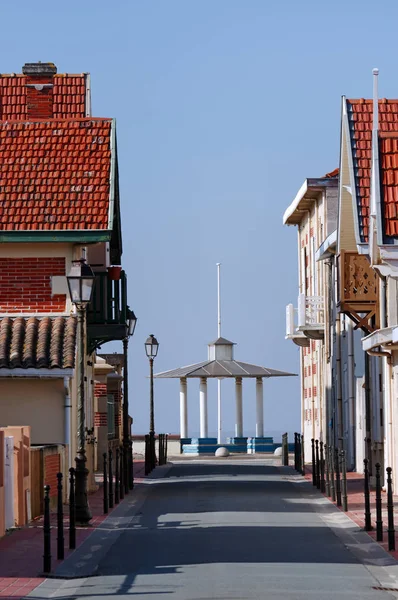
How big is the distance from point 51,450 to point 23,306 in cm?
468

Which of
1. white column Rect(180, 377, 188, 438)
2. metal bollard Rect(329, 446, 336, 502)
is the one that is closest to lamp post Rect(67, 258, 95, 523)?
metal bollard Rect(329, 446, 336, 502)

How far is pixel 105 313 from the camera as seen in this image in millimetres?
30625

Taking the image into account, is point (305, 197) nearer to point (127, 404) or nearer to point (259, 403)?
point (127, 404)

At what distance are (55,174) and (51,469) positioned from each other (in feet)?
27.3

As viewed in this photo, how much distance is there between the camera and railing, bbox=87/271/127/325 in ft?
100

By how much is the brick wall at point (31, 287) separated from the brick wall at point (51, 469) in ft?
13.1

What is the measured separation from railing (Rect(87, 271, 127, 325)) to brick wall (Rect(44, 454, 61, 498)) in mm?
6029

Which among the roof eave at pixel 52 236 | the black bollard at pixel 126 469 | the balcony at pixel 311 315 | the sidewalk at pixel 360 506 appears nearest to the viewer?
the sidewalk at pixel 360 506

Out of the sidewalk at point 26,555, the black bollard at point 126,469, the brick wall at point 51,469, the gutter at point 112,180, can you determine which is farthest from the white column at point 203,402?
the sidewalk at point 26,555

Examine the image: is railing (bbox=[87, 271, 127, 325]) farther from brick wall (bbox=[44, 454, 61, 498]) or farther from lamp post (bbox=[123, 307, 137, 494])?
brick wall (bbox=[44, 454, 61, 498])

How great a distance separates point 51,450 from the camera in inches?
949

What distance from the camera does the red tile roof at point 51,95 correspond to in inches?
1420

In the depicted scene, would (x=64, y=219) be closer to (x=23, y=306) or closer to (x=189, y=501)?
(x=23, y=306)

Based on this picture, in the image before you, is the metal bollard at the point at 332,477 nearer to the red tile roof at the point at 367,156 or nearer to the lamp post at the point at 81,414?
the red tile roof at the point at 367,156
